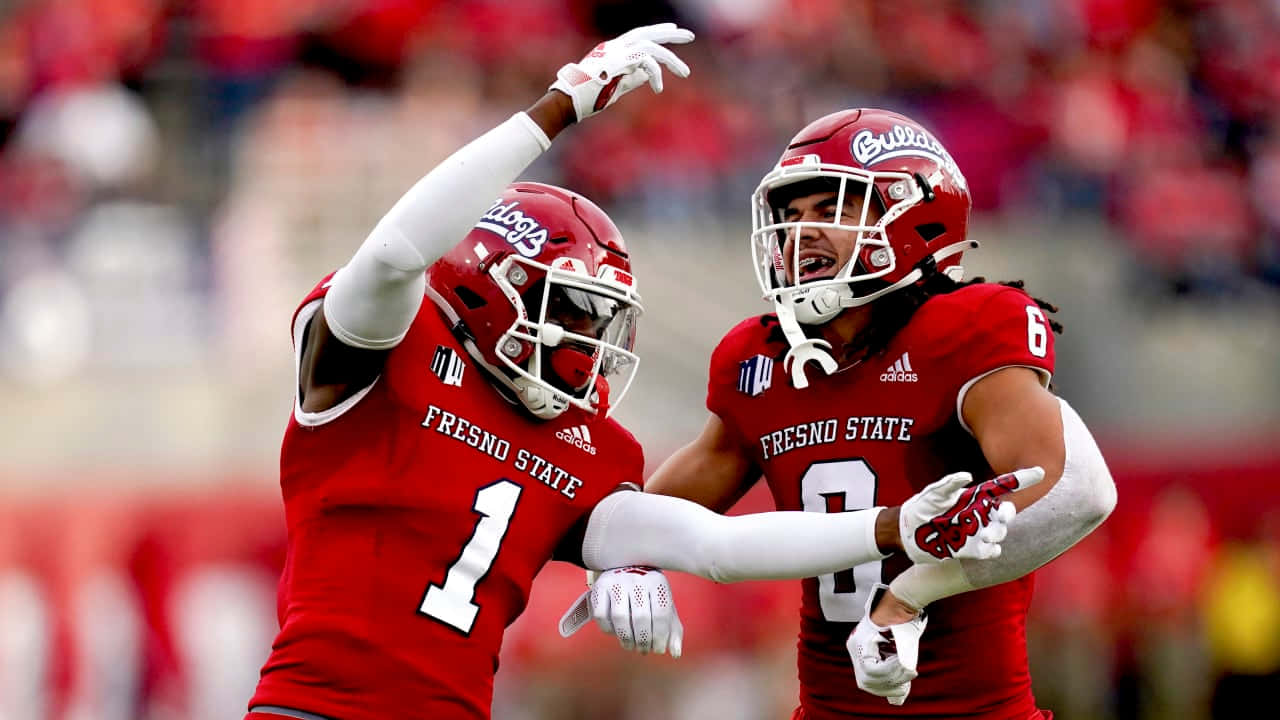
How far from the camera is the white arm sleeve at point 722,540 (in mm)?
3498

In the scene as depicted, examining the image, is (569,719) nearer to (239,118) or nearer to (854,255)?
(239,118)

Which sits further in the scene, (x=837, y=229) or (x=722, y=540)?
(x=837, y=229)

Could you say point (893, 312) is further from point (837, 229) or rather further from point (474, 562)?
point (474, 562)

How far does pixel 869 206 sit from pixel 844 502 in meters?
0.64

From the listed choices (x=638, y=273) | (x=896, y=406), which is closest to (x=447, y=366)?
(x=896, y=406)

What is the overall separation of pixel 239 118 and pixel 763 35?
333 centimetres

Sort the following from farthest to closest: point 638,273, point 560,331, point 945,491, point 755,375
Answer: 1. point 638,273
2. point 755,375
3. point 560,331
4. point 945,491

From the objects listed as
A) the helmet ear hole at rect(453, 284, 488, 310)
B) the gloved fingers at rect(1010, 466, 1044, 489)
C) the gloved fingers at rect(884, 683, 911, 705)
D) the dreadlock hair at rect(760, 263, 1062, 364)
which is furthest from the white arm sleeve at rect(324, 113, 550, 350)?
the gloved fingers at rect(884, 683, 911, 705)

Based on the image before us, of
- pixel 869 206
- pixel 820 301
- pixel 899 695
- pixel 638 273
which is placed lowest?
pixel 899 695

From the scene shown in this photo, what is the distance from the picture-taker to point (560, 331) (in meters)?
3.63

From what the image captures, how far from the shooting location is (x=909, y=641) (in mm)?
3525

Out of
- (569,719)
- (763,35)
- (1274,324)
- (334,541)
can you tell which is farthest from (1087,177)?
(334,541)

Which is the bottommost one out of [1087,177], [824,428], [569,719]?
[569,719]

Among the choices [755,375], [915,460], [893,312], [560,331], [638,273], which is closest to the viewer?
[560,331]
